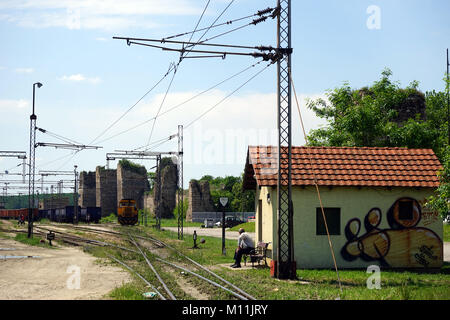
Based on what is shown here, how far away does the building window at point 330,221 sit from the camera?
18266 millimetres

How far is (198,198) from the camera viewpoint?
71875 millimetres

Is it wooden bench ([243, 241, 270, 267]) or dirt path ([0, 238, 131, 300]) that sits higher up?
wooden bench ([243, 241, 270, 267])

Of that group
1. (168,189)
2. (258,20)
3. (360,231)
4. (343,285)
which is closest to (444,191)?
(360,231)

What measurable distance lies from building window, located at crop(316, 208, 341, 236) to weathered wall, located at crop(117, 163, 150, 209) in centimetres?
6244

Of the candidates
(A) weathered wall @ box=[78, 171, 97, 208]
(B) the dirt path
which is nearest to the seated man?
(B) the dirt path

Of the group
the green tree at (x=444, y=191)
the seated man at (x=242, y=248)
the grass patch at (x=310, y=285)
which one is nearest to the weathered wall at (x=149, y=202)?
the grass patch at (x=310, y=285)

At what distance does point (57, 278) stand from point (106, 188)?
236ft

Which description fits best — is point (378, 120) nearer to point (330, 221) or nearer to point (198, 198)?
point (330, 221)

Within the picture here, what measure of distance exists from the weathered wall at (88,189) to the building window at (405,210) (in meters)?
79.0

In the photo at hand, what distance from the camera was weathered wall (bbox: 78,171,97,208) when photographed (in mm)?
90562

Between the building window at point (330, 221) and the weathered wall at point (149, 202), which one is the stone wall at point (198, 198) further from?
the building window at point (330, 221)

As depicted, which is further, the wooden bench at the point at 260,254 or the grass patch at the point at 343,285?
the wooden bench at the point at 260,254

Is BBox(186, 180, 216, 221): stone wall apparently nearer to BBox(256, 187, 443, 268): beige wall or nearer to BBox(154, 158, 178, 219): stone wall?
BBox(154, 158, 178, 219): stone wall
